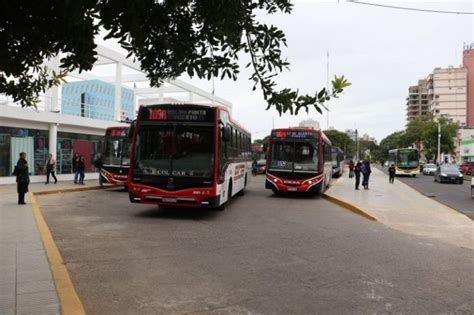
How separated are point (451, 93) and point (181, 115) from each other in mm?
119438

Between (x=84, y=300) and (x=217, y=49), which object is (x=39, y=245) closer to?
(x=84, y=300)

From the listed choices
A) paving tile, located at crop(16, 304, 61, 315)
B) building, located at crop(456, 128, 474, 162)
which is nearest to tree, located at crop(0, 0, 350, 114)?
paving tile, located at crop(16, 304, 61, 315)

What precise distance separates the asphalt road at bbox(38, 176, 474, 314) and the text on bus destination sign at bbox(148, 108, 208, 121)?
9.14 feet

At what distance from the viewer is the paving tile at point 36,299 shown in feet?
15.7

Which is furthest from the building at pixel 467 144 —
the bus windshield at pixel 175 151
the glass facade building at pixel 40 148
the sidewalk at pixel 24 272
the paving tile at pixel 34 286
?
the paving tile at pixel 34 286

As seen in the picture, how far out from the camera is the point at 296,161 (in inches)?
720

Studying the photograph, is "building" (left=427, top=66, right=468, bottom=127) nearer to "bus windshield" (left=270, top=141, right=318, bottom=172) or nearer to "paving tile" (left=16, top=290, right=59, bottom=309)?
"bus windshield" (left=270, top=141, right=318, bottom=172)

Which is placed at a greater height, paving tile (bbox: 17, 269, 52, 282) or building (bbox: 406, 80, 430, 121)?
building (bbox: 406, 80, 430, 121)

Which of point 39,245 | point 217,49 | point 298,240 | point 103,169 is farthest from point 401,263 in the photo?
point 103,169

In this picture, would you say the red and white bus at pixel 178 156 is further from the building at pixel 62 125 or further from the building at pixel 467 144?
the building at pixel 467 144

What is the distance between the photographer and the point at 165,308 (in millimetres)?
4938

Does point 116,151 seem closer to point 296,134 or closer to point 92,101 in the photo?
Answer: point 296,134

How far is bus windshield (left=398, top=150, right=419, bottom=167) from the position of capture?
136 ft

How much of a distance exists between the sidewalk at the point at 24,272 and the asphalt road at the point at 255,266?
396 mm
